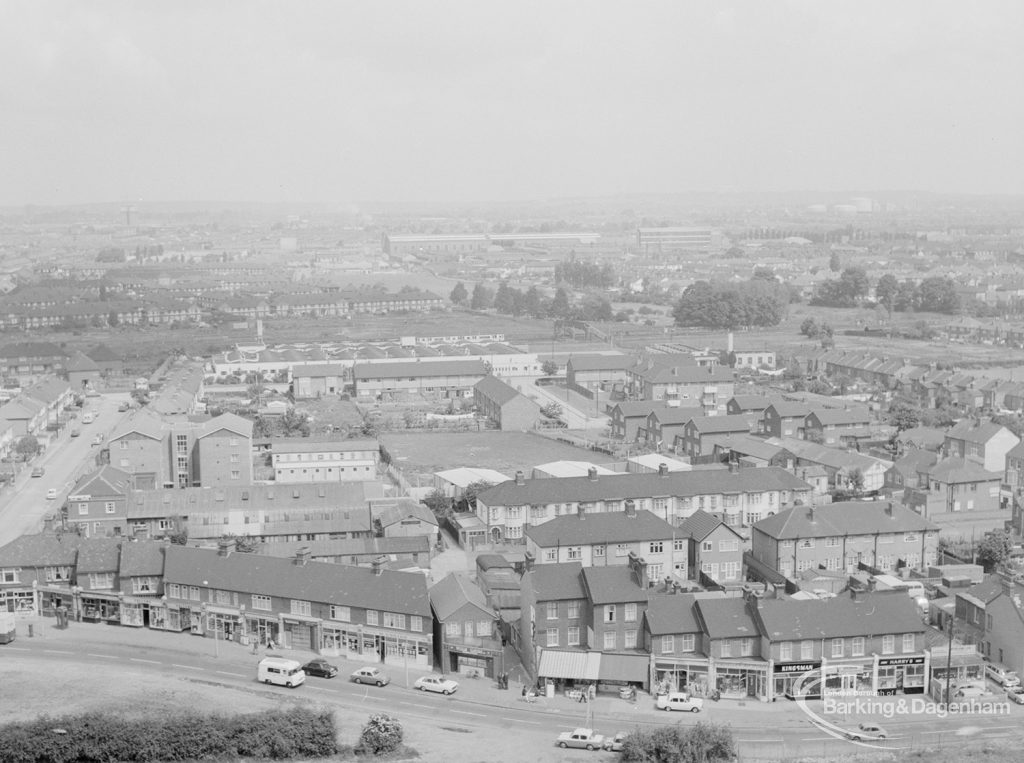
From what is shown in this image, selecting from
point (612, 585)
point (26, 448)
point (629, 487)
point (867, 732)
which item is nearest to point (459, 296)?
point (26, 448)

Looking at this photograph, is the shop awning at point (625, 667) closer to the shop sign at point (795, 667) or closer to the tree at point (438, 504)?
the shop sign at point (795, 667)

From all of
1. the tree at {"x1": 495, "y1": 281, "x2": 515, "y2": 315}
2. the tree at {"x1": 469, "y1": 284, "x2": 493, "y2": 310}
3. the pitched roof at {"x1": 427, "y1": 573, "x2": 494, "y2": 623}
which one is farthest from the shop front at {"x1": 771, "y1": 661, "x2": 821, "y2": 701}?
the tree at {"x1": 469, "y1": 284, "x2": 493, "y2": 310}

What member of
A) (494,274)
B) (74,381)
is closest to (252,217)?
(494,274)

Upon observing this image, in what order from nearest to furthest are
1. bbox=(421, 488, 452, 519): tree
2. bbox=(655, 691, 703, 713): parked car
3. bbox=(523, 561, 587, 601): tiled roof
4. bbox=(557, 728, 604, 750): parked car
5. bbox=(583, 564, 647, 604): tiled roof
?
1. bbox=(557, 728, 604, 750): parked car
2. bbox=(655, 691, 703, 713): parked car
3. bbox=(583, 564, 647, 604): tiled roof
4. bbox=(523, 561, 587, 601): tiled roof
5. bbox=(421, 488, 452, 519): tree

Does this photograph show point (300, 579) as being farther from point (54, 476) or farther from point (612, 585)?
point (54, 476)

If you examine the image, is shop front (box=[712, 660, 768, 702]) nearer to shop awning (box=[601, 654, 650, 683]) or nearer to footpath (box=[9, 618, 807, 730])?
footpath (box=[9, 618, 807, 730])

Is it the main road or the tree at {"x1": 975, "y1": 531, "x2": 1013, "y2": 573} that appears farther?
the main road

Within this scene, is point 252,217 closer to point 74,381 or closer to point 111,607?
point 74,381

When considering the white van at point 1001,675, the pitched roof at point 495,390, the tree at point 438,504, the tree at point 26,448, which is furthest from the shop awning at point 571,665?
the pitched roof at point 495,390
